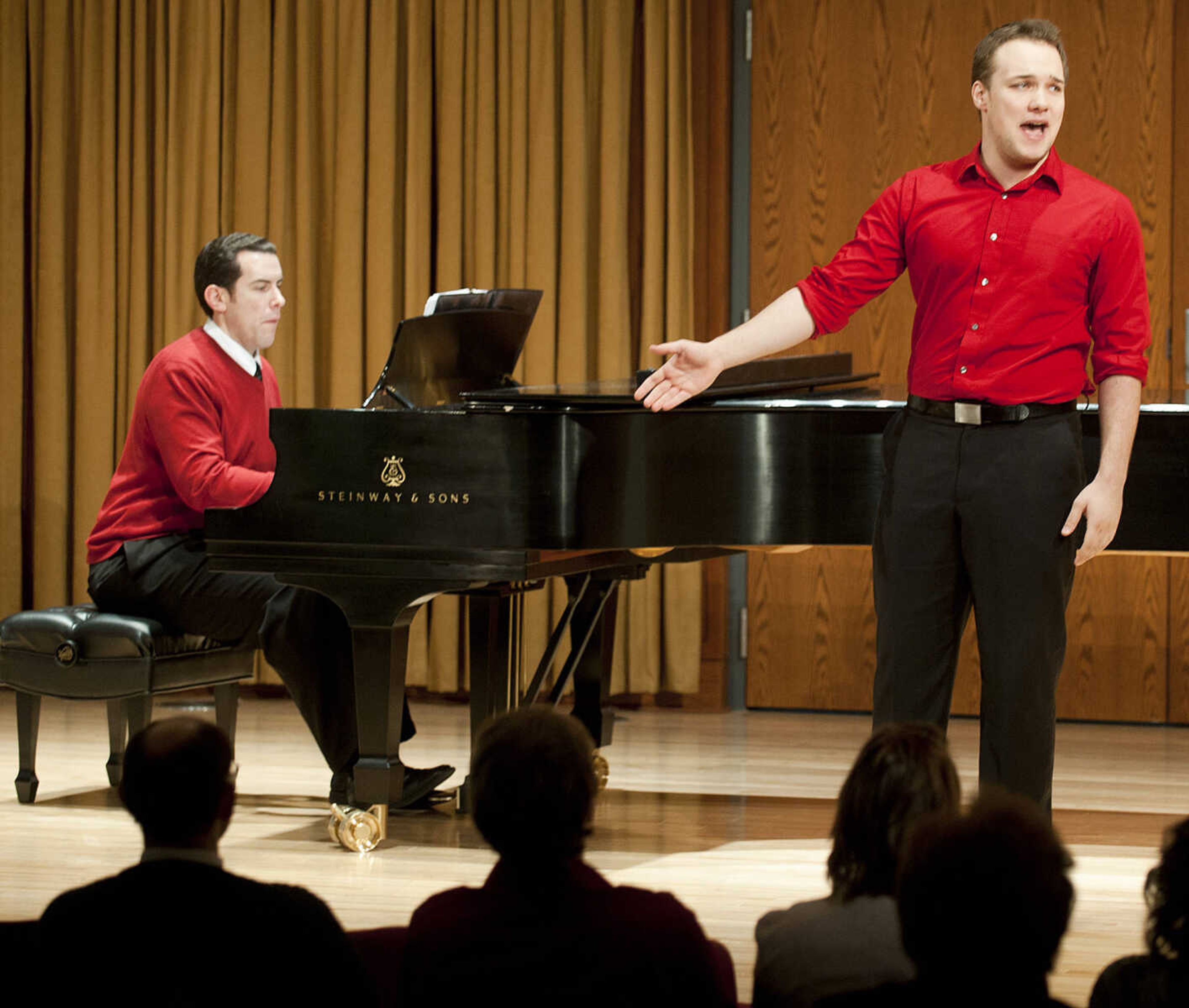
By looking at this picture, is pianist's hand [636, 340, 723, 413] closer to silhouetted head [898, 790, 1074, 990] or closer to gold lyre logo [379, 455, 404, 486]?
gold lyre logo [379, 455, 404, 486]

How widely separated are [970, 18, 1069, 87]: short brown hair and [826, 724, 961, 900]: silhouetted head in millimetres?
1374

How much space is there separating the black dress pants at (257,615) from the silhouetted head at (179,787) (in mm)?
1891

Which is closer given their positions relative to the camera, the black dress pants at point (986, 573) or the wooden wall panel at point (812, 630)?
the black dress pants at point (986, 573)

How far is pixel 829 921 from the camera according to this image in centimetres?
152

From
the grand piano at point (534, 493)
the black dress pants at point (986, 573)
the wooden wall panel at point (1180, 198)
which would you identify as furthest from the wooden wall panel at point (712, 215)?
the black dress pants at point (986, 573)

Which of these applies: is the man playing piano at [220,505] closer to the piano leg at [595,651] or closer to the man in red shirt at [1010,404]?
the piano leg at [595,651]

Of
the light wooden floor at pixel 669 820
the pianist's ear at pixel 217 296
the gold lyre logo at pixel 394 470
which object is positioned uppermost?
the pianist's ear at pixel 217 296

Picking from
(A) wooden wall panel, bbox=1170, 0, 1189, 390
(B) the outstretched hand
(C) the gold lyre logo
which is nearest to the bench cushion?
(C) the gold lyre logo

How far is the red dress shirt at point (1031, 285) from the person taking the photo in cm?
262

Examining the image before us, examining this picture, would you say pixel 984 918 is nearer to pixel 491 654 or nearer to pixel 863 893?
pixel 863 893

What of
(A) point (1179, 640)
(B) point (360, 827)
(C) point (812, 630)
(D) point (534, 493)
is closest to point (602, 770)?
(B) point (360, 827)

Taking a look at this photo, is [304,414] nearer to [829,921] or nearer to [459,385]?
[459,385]

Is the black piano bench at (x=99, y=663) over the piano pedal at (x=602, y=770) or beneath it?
over

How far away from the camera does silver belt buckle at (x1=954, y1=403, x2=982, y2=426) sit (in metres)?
2.64
